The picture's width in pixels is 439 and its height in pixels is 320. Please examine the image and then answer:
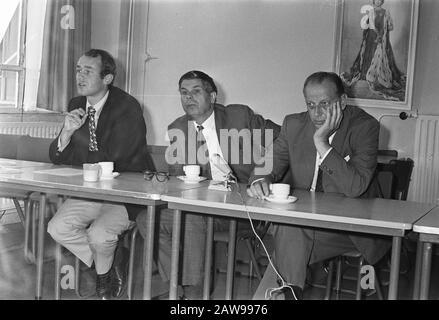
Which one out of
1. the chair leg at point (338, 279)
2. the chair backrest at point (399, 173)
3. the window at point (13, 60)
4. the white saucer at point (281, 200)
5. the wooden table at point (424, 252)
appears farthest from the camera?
the window at point (13, 60)

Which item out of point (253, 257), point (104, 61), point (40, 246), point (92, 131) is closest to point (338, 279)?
point (253, 257)

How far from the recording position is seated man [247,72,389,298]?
6.88ft

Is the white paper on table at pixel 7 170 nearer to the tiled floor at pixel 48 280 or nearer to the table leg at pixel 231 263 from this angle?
the tiled floor at pixel 48 280

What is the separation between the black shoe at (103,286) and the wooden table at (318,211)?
501 mm

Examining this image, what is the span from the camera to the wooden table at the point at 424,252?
1698mm

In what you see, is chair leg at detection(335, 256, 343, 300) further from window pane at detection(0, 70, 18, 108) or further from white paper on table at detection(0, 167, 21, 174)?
window pane at detection(0, 70, 18, 108)

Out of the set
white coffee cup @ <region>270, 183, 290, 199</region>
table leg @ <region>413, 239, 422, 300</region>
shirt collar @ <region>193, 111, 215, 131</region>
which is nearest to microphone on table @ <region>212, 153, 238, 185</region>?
shirt collar @ <region>193, 111, 215, 131</region>

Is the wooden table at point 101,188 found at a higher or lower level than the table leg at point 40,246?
higher

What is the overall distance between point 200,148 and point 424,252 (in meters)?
Result: 1.27

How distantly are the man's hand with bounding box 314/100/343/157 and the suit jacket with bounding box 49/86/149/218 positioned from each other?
98 cm

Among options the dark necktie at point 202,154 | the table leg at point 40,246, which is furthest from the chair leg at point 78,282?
the dark necktie at point 202,154

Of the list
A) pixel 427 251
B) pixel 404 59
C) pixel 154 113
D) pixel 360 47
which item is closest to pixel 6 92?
pixel 154 113

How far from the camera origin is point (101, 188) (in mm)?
2119
